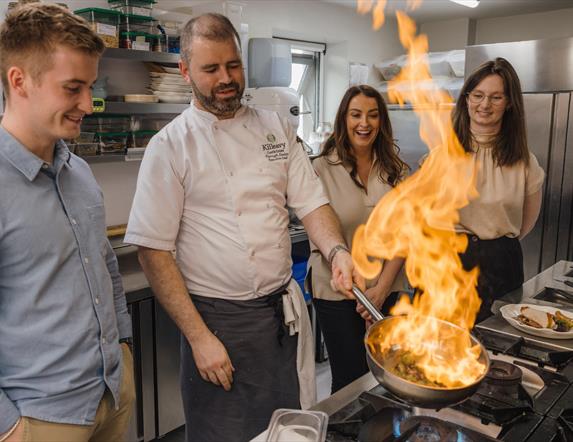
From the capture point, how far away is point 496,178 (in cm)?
226

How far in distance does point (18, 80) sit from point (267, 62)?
302cm

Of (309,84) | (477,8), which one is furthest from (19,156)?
(477,8)

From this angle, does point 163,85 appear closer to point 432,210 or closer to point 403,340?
point 432,210

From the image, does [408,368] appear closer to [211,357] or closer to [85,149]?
[211,357]

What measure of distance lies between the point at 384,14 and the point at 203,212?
14.8 ft

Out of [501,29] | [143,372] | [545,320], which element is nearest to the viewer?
[545,320]

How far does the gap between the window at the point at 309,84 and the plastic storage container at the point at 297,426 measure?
14.1ft

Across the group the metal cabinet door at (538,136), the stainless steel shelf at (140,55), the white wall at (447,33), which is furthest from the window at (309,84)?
the stainless steel shelf at (140,55)

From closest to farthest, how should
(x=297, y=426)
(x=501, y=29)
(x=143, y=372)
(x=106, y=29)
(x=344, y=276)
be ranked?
(x=297, y=426) → (x=344, y=276) → (x=143, y=372) → (x=106, y=29) → (x=501, y=29)

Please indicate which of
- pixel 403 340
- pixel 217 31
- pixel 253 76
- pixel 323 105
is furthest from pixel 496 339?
pixel 323 105

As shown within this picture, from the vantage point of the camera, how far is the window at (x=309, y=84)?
522 cm

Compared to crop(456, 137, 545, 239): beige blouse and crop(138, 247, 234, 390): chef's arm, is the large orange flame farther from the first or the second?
crop(138, 247, 234, 390): chef's arm

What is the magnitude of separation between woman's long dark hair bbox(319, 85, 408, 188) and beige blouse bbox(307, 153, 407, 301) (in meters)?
0.04

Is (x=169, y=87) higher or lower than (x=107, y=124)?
higher
